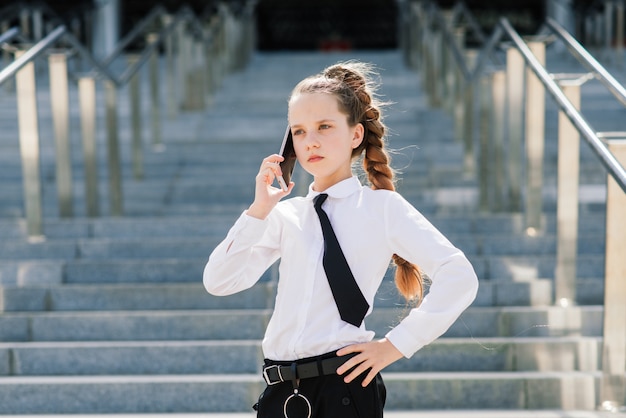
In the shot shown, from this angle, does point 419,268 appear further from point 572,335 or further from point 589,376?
point 572,335

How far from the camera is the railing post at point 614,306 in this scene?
13.1 feet

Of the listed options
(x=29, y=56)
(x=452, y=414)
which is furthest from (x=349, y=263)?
(x=29, y=56)

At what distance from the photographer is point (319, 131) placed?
2496 millimetres

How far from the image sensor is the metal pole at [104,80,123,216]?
6504mm

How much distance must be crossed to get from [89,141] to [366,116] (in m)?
4.01

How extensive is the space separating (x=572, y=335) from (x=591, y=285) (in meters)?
0.43

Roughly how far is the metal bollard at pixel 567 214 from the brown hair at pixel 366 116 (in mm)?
2437

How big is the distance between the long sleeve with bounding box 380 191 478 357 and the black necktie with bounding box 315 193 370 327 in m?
0.10

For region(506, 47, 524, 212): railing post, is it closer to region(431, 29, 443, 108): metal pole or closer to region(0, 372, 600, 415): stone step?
region(0, 372, 600, 415): stone step

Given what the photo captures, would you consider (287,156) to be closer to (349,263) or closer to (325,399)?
(349,263)

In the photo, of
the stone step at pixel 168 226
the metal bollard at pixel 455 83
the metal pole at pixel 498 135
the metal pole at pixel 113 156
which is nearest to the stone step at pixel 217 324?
the stone step at pixel 168 226

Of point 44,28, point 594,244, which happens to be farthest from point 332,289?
point 44,28

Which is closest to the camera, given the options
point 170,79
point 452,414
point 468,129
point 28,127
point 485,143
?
point 452,414

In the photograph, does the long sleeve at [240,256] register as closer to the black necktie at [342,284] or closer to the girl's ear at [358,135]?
the black necktie at [342,284]
